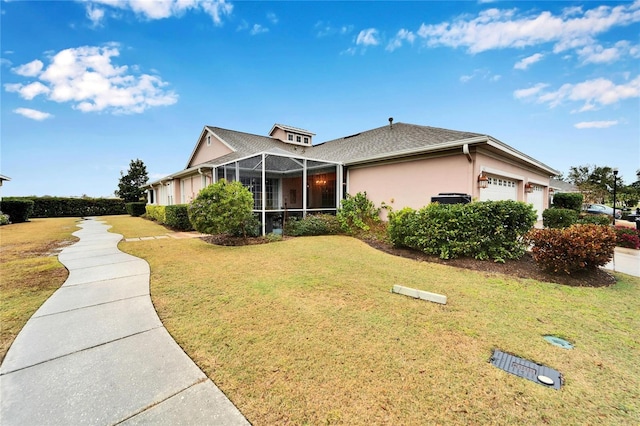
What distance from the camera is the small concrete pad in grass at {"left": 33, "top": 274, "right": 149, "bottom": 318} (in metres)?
3.58

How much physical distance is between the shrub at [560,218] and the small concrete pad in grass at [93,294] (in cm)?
1648

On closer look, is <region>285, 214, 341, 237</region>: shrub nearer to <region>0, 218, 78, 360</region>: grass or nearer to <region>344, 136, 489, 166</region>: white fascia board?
<region>344, 136, 489, 166</region>: white fascia board

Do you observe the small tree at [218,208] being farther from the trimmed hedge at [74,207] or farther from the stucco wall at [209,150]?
the trimmed hedge at [74,207]

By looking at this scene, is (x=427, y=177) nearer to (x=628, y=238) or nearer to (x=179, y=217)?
(x=628, y=238)

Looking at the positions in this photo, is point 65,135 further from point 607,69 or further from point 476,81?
point 607,69

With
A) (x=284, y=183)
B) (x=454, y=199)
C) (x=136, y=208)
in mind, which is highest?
(x=284, y=183)

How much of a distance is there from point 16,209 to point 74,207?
9.01 meters

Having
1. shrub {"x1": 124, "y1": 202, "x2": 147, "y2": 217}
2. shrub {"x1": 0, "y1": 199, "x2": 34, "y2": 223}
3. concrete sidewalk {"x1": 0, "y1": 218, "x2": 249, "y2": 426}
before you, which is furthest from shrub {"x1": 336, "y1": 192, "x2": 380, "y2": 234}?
shrub {"x1": 124, "y1": 202, "x2": 147, "y2": 217}

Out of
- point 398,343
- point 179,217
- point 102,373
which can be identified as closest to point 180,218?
point 179,217

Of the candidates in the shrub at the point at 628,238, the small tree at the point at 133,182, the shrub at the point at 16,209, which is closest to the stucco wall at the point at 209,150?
the shrub at the point at 16,209

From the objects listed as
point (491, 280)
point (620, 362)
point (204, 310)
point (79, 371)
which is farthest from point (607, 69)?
point (79, 371)

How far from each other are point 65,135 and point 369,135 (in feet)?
71.4

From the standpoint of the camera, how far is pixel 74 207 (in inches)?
957

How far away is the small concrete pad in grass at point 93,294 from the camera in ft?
11.7
